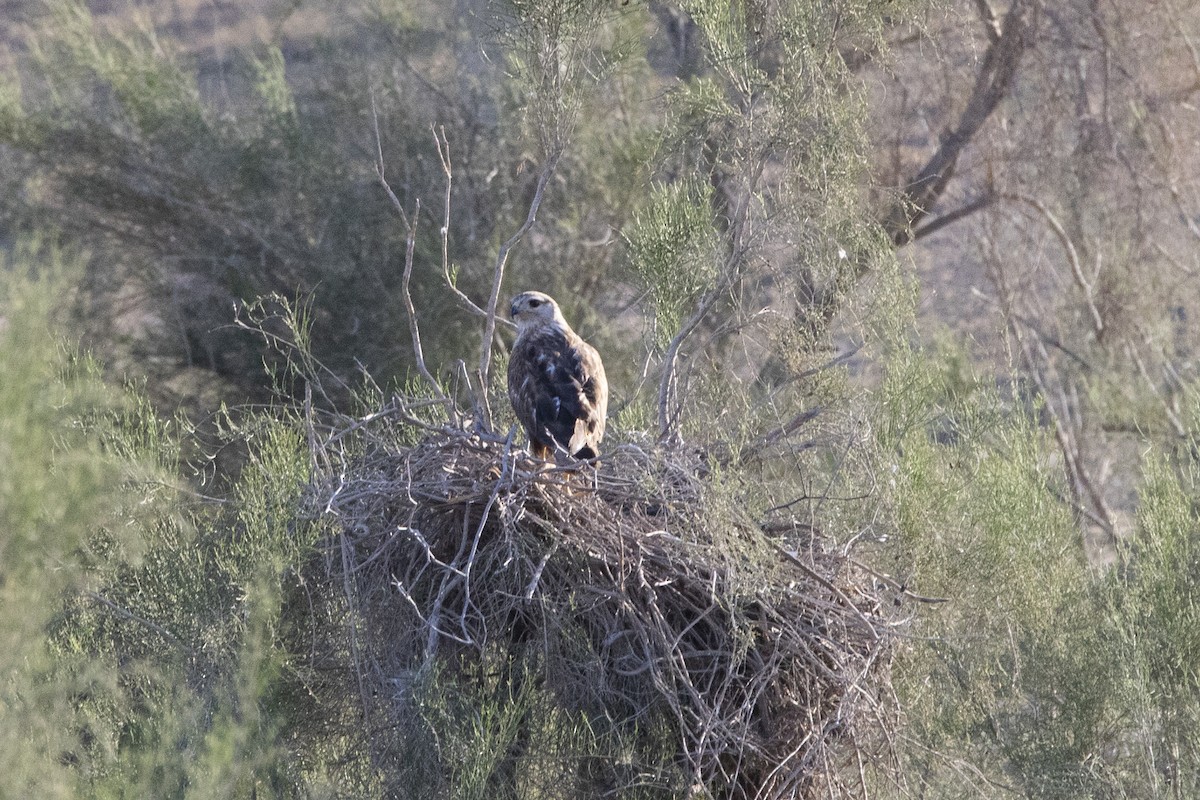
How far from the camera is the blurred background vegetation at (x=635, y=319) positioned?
4.77 meters

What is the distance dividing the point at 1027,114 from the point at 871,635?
7212 mm

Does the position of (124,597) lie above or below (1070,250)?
above

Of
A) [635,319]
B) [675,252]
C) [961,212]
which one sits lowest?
[635,319]

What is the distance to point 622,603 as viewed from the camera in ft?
14.4

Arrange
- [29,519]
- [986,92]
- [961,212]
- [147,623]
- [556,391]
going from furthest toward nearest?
[961,212] → [986,92] → [556,391] → [147,623] → [29,519]

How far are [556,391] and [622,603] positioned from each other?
1.31 m

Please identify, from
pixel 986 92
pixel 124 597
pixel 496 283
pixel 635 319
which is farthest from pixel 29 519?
pixel 986 92

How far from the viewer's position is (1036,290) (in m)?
12.0

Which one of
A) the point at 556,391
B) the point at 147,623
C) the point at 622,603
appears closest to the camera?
the point at 622,603

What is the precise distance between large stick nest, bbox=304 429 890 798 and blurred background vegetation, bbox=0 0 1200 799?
0.67 ft

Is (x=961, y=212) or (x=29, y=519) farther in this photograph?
(x=961, y=212)

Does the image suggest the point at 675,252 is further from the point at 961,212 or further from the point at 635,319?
the point at 961,212

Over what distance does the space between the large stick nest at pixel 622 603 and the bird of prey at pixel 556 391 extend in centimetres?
53

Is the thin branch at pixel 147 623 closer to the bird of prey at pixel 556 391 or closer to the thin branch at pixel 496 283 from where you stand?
the thin branch at pixel 496 283
